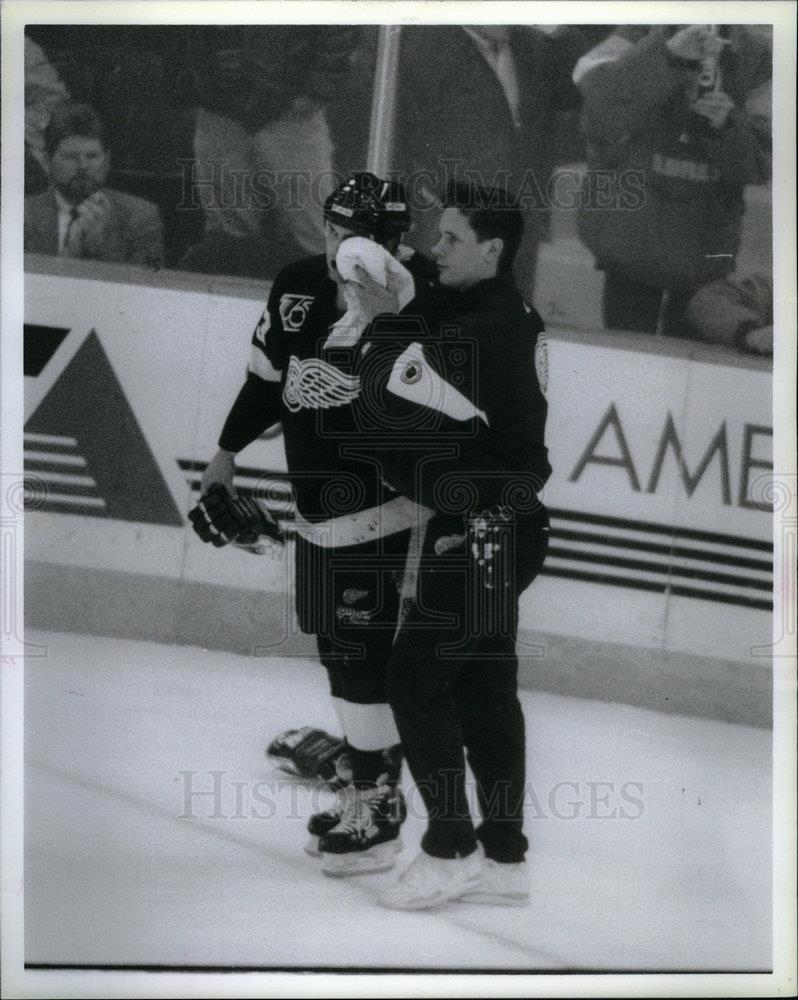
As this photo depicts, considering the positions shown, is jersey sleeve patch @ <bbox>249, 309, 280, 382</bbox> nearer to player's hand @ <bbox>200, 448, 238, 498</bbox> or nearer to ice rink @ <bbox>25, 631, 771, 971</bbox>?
player's hand @ <bbox>200, 448, 238, 498</bbox>

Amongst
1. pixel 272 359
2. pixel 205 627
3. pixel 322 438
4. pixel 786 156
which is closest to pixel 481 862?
pixel 205 627

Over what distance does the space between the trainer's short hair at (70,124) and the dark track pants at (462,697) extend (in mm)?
1154

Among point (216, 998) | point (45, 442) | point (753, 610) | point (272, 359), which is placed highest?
point (272, 359)

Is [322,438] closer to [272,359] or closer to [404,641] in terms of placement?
[272,359]

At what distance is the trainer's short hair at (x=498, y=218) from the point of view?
299cm

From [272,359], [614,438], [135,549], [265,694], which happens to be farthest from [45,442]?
[614,438]

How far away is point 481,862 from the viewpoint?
3.03 m

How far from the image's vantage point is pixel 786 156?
Answer: 119 inches

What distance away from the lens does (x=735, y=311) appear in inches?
119

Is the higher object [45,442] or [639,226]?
[639,226]

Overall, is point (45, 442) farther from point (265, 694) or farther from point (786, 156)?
point (786, 156)

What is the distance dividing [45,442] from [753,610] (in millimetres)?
1631

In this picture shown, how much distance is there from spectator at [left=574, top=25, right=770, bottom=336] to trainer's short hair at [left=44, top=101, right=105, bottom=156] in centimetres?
106

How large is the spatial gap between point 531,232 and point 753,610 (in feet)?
3.20
